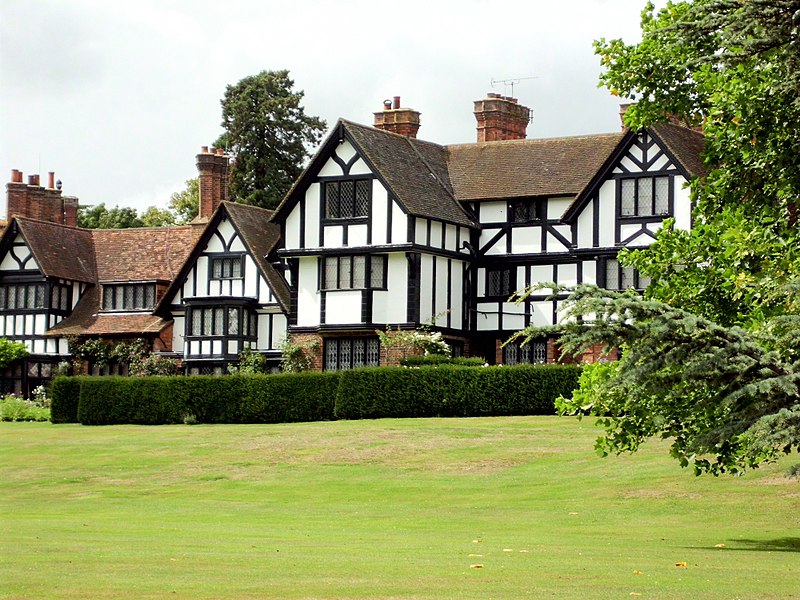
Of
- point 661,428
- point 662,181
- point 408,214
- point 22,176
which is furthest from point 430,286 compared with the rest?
point 661,428

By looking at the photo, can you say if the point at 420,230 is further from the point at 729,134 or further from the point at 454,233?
the point at 729,134

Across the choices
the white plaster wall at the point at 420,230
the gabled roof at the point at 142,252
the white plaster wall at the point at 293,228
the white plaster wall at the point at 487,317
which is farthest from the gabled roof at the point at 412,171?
the gabled roof at the point at 142,252

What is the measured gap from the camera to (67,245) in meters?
65.4

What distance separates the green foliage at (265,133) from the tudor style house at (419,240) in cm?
1736

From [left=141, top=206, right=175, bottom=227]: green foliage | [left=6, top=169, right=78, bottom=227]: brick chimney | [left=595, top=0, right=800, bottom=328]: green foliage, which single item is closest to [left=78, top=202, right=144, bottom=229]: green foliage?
[left=141, top=206, right=175, bottom=227]: green foliage

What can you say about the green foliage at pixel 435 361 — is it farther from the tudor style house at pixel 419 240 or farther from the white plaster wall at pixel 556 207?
the white plaster wall at pixel 556 207

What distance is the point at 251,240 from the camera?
57.2 m

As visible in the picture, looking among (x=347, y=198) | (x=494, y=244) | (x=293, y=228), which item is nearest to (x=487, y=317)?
(x=494, y=244)

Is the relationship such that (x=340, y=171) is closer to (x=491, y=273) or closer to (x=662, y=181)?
(x=491, y=273)

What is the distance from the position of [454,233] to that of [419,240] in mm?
2077

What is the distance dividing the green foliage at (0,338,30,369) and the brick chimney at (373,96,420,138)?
17965 millimetres

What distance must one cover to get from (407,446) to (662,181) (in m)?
16.9

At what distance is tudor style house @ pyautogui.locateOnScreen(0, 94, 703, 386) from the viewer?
4950 cm

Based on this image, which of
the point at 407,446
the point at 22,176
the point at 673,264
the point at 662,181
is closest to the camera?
the point at 673,264
